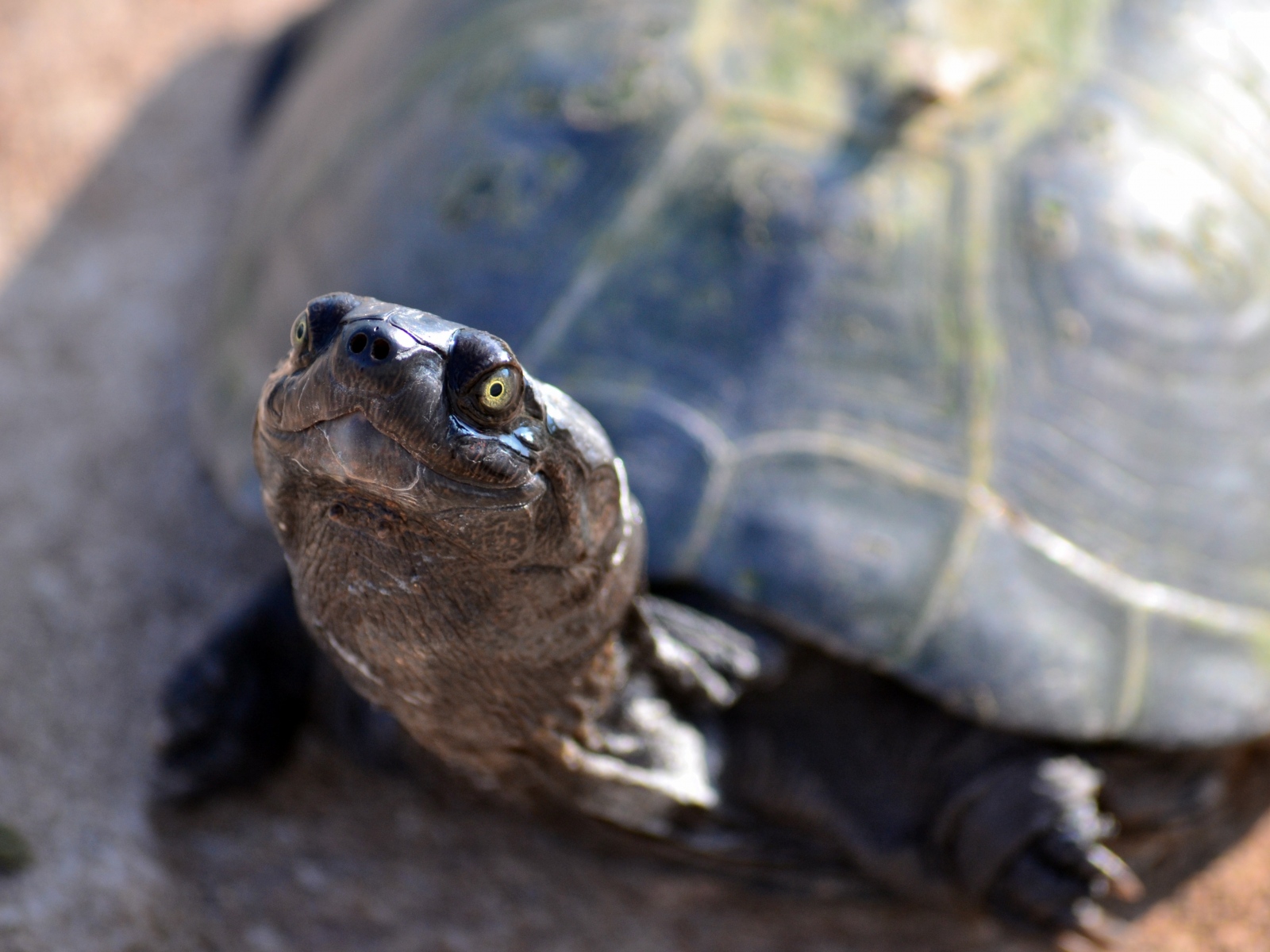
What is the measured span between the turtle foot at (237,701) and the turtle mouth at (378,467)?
0.97 m

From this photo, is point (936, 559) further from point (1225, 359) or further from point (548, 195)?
point (548, 195)

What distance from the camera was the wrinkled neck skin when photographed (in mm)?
1081

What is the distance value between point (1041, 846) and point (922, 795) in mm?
194

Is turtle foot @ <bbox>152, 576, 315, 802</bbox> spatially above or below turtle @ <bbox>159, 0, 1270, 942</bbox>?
below

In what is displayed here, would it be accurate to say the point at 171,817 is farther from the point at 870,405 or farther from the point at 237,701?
the point at 870,405

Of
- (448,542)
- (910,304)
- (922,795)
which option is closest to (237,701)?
(448,542)

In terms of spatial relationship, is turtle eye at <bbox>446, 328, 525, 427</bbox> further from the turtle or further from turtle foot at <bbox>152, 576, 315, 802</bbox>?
turtle foot at <bbox>152, 576, 315, 802</bbox>

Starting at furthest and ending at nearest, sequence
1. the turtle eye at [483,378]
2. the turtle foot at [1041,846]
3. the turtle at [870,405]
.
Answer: the turtle foot at [1041,846] → the turtle at [870,405] → the turtle eye at [483,378]

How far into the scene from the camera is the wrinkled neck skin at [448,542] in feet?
3.55

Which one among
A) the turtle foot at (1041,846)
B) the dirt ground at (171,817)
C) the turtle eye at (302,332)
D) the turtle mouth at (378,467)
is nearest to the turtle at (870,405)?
the turtle foot at (1041,846)

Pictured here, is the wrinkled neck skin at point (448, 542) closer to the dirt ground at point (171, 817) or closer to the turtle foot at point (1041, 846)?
the dirt ground at point (171, 817)

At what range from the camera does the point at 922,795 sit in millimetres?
1944

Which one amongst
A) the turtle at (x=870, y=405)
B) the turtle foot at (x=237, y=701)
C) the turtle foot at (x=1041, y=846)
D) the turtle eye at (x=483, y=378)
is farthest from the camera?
the turtle foot at (x=237, y=701)

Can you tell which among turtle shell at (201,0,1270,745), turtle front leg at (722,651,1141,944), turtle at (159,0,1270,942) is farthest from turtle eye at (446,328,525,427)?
turtle front leg at (722,651,1141,944)
